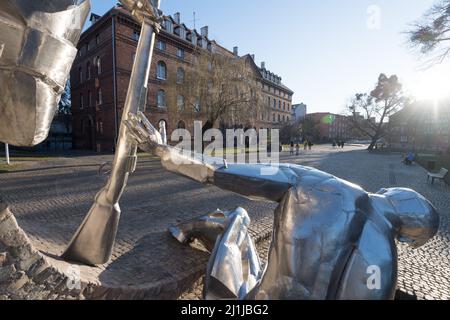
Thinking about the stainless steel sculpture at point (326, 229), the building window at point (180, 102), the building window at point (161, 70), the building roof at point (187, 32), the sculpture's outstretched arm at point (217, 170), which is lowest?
the stainless steel sculpture at point (326, 229)

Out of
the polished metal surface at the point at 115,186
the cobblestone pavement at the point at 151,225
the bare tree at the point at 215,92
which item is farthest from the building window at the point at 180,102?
the polished metal surface at the point at 115,186

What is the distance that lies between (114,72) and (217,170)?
85.3 ft

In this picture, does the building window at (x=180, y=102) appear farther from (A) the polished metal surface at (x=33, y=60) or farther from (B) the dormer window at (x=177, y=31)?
(A) the polished metal surface at (x=33, y=60)

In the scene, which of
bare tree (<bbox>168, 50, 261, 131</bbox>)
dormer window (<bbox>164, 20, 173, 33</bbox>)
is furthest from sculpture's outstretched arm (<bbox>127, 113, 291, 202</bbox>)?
dormer window (<bbox>164, 20, 173, 33</bbox>)

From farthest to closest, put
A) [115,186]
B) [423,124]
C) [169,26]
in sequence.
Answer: [423,124], [169,26], [115,186]

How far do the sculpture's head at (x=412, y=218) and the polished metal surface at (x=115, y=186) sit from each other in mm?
2083

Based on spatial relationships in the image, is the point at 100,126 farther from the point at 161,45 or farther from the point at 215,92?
the point at 215,92

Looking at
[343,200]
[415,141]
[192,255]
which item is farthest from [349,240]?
[415,141]

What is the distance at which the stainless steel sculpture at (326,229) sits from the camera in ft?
4.00

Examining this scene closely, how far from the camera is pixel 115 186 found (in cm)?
238

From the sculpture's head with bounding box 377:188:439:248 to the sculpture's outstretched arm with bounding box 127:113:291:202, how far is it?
661 millimetres

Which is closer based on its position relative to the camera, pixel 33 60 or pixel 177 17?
pixel 33 60

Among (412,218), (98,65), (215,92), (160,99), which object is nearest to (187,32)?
(160,99)
